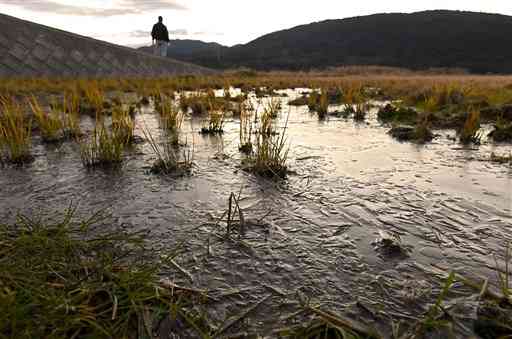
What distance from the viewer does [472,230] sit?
2086 millimetres

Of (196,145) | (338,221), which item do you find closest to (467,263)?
(338,221)

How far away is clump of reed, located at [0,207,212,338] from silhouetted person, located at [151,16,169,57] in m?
17.4

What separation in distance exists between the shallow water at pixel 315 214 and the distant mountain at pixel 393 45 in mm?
41396

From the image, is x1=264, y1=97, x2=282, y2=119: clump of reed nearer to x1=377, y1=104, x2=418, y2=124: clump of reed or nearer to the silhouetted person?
x1=377, y1=104, x2=418, y2=124: clump of reed

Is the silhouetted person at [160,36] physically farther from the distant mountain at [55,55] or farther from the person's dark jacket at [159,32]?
the distant mountain at [55,55]

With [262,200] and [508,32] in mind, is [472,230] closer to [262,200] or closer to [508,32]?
[262,200]

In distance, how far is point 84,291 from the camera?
1.40 metres

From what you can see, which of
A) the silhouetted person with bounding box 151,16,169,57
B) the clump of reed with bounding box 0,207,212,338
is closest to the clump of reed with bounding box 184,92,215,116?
the clump of reed with bounding box 0,207,212,338

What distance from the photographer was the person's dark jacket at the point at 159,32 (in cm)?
1720

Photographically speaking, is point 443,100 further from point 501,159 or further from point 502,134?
point 501,159

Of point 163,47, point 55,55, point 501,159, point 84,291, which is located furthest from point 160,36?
point 84,291

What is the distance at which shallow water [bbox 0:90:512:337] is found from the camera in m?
1.56

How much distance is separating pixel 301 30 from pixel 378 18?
17.4 meters

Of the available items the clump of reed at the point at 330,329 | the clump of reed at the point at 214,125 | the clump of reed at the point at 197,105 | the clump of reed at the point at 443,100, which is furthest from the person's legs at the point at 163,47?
the clump of reed at the point at 330,329
